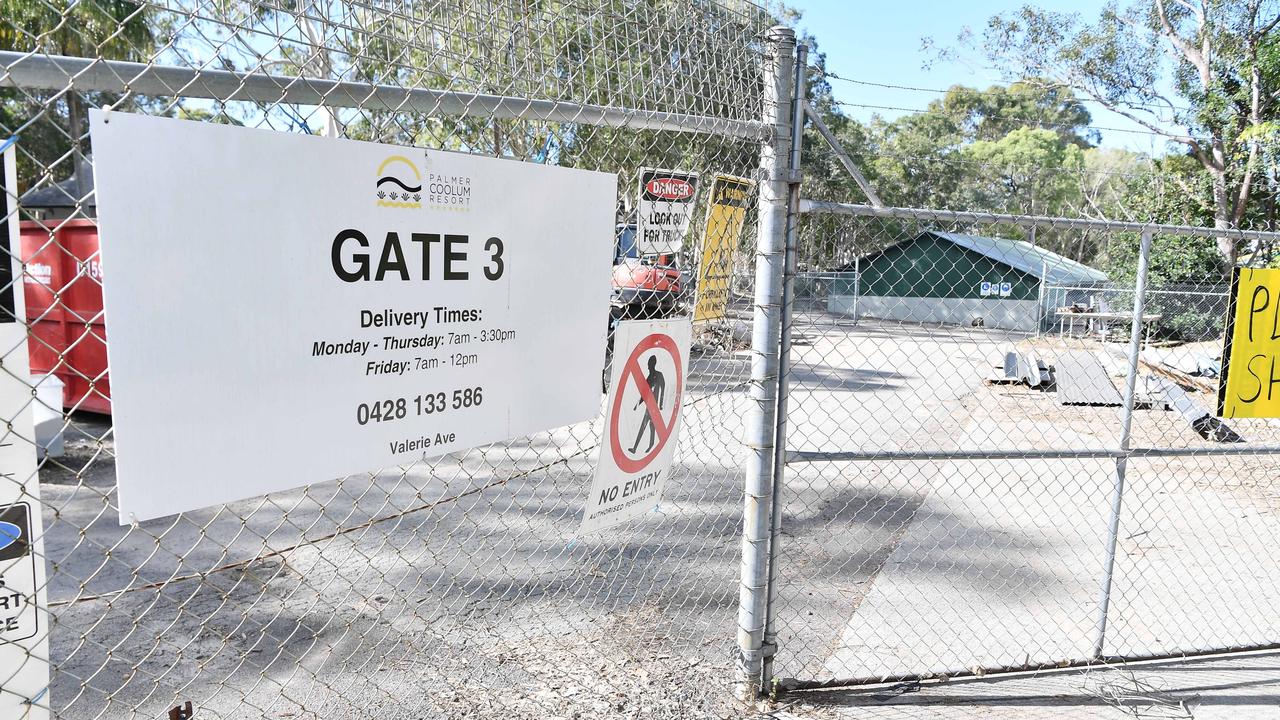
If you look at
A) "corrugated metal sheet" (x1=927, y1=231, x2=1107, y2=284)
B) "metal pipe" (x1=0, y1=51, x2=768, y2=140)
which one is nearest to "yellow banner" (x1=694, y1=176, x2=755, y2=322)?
"metal pipe" (x1=0, y1=51, x2=768, y2=140)

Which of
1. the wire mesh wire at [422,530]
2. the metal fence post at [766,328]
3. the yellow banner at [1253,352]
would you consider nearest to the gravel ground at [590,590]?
the wire mesh wire at [422,530]

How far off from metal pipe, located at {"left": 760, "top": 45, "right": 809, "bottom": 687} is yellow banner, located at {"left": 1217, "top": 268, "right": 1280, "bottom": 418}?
7.68 ft

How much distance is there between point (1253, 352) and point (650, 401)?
3063 millimetres

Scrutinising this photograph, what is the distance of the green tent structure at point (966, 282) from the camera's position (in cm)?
3309

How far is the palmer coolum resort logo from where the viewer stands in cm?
207

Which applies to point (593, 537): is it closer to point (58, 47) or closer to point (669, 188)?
point (669, 188)

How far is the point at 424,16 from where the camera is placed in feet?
7.86

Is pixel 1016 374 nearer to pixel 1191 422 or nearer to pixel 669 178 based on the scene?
pixel 1191 422

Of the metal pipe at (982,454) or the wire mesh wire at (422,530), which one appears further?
the metal pipe at (982,454)

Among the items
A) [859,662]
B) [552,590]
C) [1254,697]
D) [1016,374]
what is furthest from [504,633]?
[1016,374]

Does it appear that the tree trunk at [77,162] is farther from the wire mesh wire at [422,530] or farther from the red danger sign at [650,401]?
the red danger sign at [650,401]

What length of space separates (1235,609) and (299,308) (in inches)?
207

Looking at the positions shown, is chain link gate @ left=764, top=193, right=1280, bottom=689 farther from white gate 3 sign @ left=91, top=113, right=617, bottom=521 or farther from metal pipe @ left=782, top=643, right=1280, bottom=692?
white gate 3 sign @ left=91, top=113, right=617, bottom=521

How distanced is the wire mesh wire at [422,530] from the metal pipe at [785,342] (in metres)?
0.20
